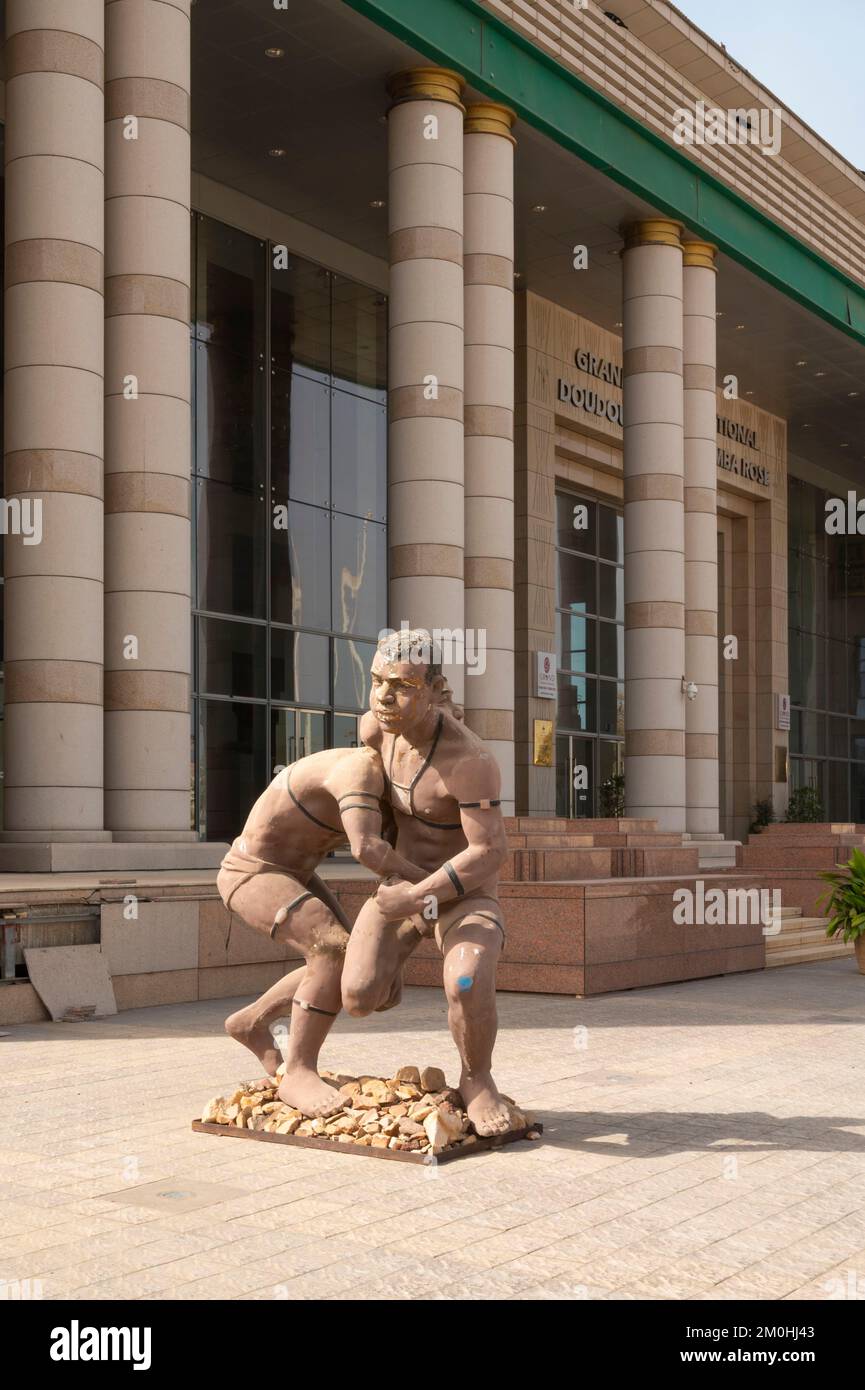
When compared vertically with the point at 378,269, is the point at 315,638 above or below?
below

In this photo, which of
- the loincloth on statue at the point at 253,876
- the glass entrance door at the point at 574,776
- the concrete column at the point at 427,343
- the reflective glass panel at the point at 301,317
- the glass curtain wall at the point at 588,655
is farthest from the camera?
the glass curtain wall at the point at 588,655

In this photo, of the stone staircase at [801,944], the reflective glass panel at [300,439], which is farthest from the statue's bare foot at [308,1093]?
the reflective glass panel at [300,439]

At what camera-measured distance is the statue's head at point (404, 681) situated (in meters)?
7.38

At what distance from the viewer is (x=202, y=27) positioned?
21141 mm

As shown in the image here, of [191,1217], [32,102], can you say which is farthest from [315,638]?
[191,1217]

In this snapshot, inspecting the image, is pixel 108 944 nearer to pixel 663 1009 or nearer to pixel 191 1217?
pixel 663 1009

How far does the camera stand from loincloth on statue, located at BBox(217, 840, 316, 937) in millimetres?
7965

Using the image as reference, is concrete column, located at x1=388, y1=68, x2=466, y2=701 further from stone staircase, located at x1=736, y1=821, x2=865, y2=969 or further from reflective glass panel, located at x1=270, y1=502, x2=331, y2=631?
stone staircase, located at x1=736, y1=821, x2=865, y2=969

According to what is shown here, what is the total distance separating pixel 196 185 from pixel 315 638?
8208 millimetres

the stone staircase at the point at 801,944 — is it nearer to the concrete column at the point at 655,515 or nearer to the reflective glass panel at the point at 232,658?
the concrete column at the point at 655,515

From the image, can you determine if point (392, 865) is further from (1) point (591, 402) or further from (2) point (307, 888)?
(1) point (591, 402)

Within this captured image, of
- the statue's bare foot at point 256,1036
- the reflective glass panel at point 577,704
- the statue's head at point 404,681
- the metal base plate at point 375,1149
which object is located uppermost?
the reflective glass panel at point 577,704

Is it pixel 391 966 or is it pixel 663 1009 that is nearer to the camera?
pixel 391 966

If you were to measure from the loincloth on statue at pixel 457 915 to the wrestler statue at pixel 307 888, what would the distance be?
78 mm
